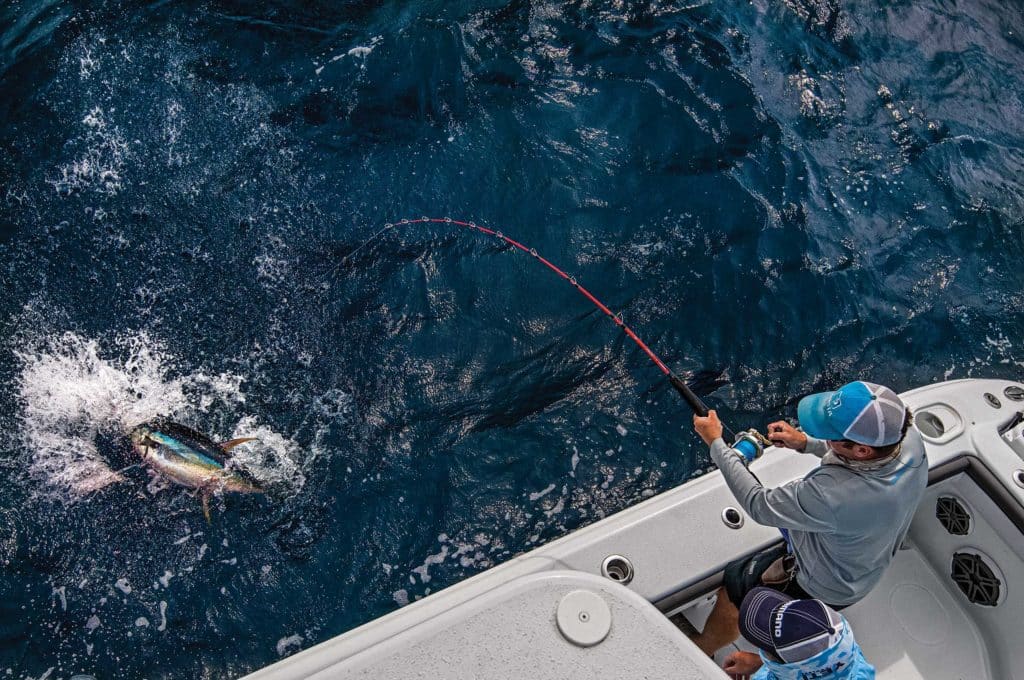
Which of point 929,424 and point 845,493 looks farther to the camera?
point 929,424

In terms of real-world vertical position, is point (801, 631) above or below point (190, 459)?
below

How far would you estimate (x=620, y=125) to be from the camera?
17.5 ft

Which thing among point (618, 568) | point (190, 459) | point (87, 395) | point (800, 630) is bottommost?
point (618, 568)

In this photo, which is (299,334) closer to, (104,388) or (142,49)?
(104,388)

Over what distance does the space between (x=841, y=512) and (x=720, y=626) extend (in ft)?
3.17

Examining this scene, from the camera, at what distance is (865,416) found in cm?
212

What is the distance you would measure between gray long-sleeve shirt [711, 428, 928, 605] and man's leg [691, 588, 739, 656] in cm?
42

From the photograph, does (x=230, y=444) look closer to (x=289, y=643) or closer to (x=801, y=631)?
(x=289, y=643)

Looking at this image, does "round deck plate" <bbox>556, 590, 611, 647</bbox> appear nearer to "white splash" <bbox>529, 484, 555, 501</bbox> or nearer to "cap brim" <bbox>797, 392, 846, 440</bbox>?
"cap brim" <bbox>797, 392, 846, 440</bbox>

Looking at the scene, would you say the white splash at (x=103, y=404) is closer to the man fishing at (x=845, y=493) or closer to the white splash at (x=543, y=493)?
the white splash at (x=543, y=493)

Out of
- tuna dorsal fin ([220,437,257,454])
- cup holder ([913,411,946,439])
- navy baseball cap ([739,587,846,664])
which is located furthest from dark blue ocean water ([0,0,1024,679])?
navy baseball cap ([739,587,846,664])

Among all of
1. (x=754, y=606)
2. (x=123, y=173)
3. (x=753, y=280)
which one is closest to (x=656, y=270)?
(x=753, y=280)

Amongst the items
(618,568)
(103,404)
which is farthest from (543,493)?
(103,404)

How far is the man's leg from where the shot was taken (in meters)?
2.86
